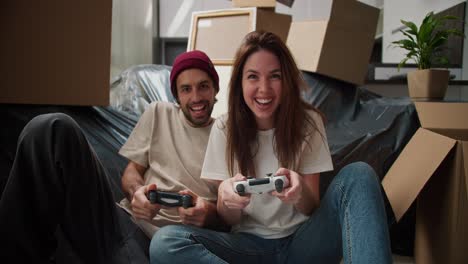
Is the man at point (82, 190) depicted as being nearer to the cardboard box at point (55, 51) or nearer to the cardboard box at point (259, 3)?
the cardboard box at point (55, 51)

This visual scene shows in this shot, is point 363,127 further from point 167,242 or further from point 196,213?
point 167,242

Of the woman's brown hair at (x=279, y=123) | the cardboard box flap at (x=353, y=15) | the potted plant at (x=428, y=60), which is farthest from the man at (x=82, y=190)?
the potted plant at (x=428, y=60)

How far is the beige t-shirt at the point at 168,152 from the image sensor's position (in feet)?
3.35

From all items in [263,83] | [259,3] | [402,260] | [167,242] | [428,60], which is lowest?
[402,260]

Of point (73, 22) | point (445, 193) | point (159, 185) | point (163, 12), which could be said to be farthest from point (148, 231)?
point (163, 12)

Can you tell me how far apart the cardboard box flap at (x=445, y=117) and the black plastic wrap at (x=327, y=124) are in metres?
0.20

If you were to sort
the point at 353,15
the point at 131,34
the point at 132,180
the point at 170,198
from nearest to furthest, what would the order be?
the point at 170,198, the point at 132,180, the point at 353,15, the point at 131,34

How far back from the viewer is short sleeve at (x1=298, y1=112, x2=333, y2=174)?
91 cm

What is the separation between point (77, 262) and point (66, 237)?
0.22 ft

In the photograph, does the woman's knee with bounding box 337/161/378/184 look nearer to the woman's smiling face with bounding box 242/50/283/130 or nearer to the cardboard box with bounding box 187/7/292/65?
the woman's smiling face with bounding box 242/50/283/130

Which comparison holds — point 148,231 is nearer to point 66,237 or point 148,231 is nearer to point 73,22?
point 66,237

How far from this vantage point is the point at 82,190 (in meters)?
0.80

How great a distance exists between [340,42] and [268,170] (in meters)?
1.03

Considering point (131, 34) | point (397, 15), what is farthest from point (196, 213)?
point (397, 15)
